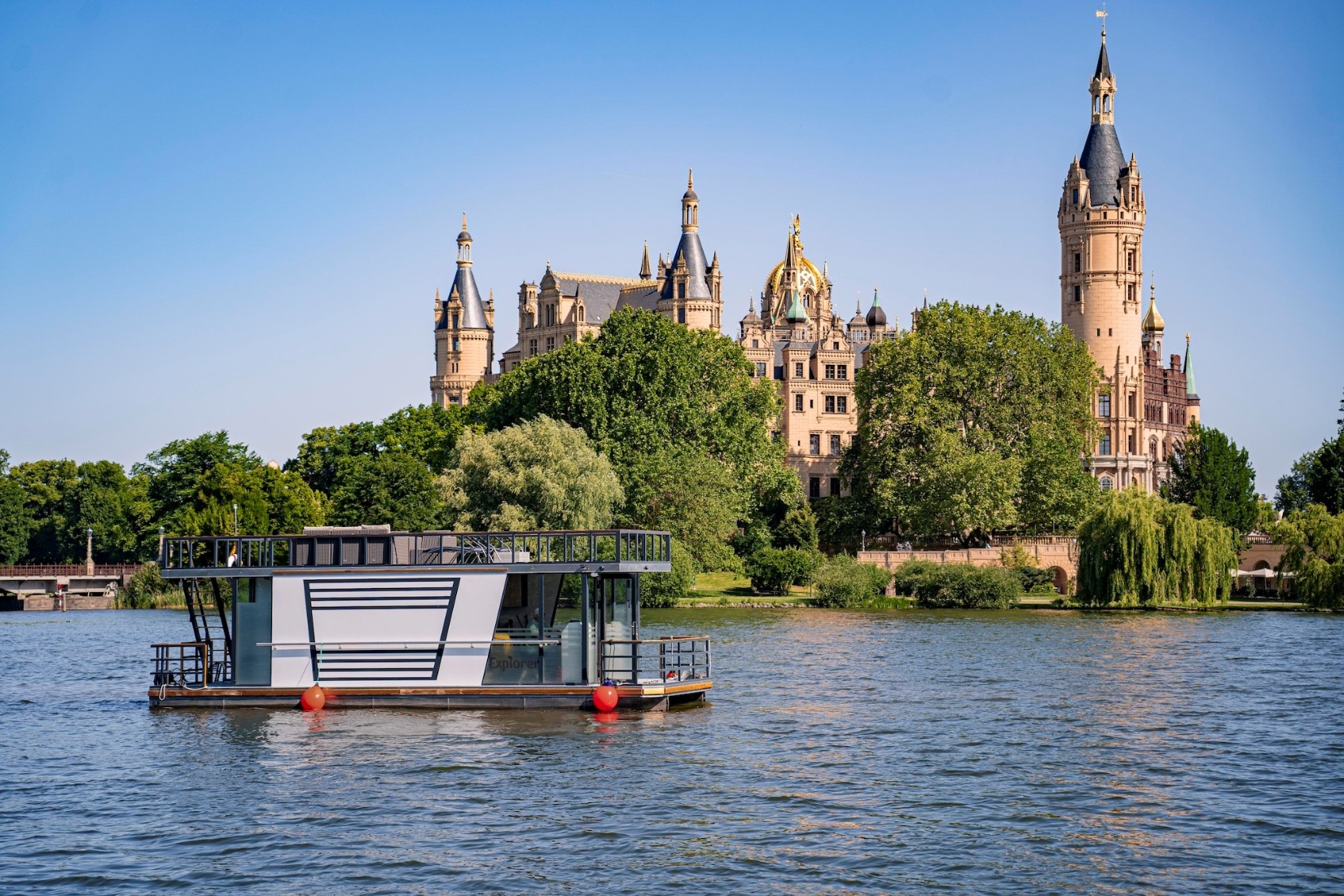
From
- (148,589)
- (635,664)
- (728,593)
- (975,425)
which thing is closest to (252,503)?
(148,589)

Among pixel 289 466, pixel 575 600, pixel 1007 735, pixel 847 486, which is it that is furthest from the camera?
pixel 847 486

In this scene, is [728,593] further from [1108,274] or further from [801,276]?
[801,276]

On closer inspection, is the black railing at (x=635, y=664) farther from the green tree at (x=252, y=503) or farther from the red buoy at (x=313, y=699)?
the green tree at (x=252, y=503)

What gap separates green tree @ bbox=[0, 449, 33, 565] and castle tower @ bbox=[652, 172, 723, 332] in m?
54.1

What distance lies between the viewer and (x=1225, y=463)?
362 ft

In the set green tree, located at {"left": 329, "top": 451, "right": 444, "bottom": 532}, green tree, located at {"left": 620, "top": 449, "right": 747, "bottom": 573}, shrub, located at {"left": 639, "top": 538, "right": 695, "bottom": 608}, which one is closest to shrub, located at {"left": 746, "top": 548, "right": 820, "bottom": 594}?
green tree, located at {"left": 620, "top": 449, "right": 747, "bottom": 573}

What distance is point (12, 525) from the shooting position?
129 metres

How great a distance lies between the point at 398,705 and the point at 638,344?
62.3 meters

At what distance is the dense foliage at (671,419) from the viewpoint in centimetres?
8644

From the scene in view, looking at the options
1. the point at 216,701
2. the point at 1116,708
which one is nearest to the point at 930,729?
the point at 1116,708

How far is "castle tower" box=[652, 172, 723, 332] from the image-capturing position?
144m

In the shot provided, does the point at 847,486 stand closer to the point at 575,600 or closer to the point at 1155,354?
the point at 1155,354

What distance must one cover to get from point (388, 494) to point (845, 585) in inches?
1152

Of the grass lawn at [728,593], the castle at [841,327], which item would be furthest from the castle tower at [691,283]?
the grass lawn at [728,593]
